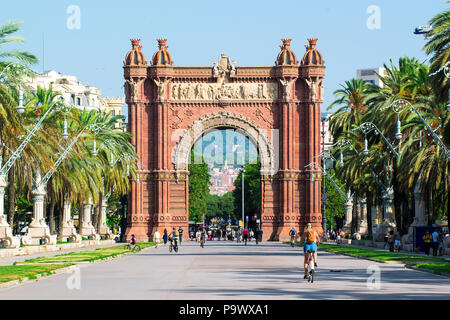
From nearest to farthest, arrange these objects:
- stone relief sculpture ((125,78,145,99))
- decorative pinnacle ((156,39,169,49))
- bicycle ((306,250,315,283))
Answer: bicycle ((306,250,315,283)) < stone relief sculpture ((125,78,145,99)) < decorative pinnacle ((156,39,169,49))

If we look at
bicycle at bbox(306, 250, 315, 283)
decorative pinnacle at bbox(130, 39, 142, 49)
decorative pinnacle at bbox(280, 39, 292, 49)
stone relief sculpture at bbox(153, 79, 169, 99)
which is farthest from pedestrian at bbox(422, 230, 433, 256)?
decorative pinnacle at bbox(130, 39, 142, 49)

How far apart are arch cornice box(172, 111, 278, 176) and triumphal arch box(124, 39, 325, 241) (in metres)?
0.09

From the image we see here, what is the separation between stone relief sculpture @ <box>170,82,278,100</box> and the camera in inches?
3479

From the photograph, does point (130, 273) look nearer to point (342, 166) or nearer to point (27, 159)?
point (27, 159)

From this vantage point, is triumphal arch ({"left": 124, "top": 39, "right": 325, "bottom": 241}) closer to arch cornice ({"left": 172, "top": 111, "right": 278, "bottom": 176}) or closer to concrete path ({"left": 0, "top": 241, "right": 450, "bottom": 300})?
arch cornice ({"left": 172, "top": 111, "right": 278, "bottom": 176})

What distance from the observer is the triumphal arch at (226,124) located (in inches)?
3433

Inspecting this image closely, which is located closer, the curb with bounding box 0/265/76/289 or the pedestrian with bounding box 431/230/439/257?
the curb with bounding box 0/265/76/289

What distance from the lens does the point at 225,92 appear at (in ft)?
291

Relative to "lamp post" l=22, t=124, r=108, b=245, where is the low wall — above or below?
below

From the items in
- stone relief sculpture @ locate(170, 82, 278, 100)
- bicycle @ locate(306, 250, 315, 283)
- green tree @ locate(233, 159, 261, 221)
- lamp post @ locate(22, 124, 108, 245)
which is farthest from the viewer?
green tree @ locate(233, 159, 261, 221)

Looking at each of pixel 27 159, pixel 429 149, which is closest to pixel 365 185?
pixel 429 149

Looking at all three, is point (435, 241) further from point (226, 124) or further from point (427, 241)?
point (226, 124)

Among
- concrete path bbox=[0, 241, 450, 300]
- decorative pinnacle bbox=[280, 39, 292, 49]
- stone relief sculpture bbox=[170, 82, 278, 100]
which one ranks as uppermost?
decorative pinnacle bbox=[280, 39, 292, 49]

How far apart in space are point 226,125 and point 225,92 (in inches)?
123
